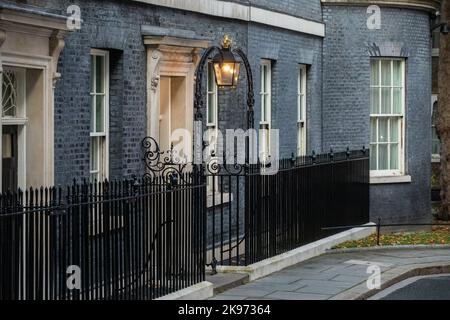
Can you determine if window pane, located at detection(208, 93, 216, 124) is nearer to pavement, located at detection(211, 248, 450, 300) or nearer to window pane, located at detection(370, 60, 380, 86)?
pavement, located at detection(211, 248, 450, 300)

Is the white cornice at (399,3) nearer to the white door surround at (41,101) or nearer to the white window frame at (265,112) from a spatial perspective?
the white window frame at (265,112)

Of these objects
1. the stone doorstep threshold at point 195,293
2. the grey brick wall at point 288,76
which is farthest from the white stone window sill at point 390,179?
the stone doorstep threshold at point 195,293

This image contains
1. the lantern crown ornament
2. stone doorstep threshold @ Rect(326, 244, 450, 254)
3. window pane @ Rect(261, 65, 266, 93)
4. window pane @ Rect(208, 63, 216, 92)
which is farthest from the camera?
window pane @ Rect(261, 65, 266, 93)

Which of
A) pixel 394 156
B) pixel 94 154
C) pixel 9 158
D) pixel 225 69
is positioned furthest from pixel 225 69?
pixel 394 156

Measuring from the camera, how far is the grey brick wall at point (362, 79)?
22.9m

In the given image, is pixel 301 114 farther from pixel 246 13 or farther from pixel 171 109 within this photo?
pixel 171 109

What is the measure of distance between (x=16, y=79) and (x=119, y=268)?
104 inches

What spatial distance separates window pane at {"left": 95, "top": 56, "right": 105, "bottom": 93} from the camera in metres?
14.6

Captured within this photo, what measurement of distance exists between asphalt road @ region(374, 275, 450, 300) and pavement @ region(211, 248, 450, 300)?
0.14m

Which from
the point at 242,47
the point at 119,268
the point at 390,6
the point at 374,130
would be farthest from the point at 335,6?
the point at 119,268

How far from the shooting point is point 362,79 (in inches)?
903

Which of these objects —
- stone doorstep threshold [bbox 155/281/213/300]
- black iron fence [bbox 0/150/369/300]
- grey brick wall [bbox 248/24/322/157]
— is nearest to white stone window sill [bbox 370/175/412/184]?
grey brick wall [bbox 248/24/322/157]

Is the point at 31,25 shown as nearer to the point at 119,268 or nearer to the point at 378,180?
the point at 119,268
